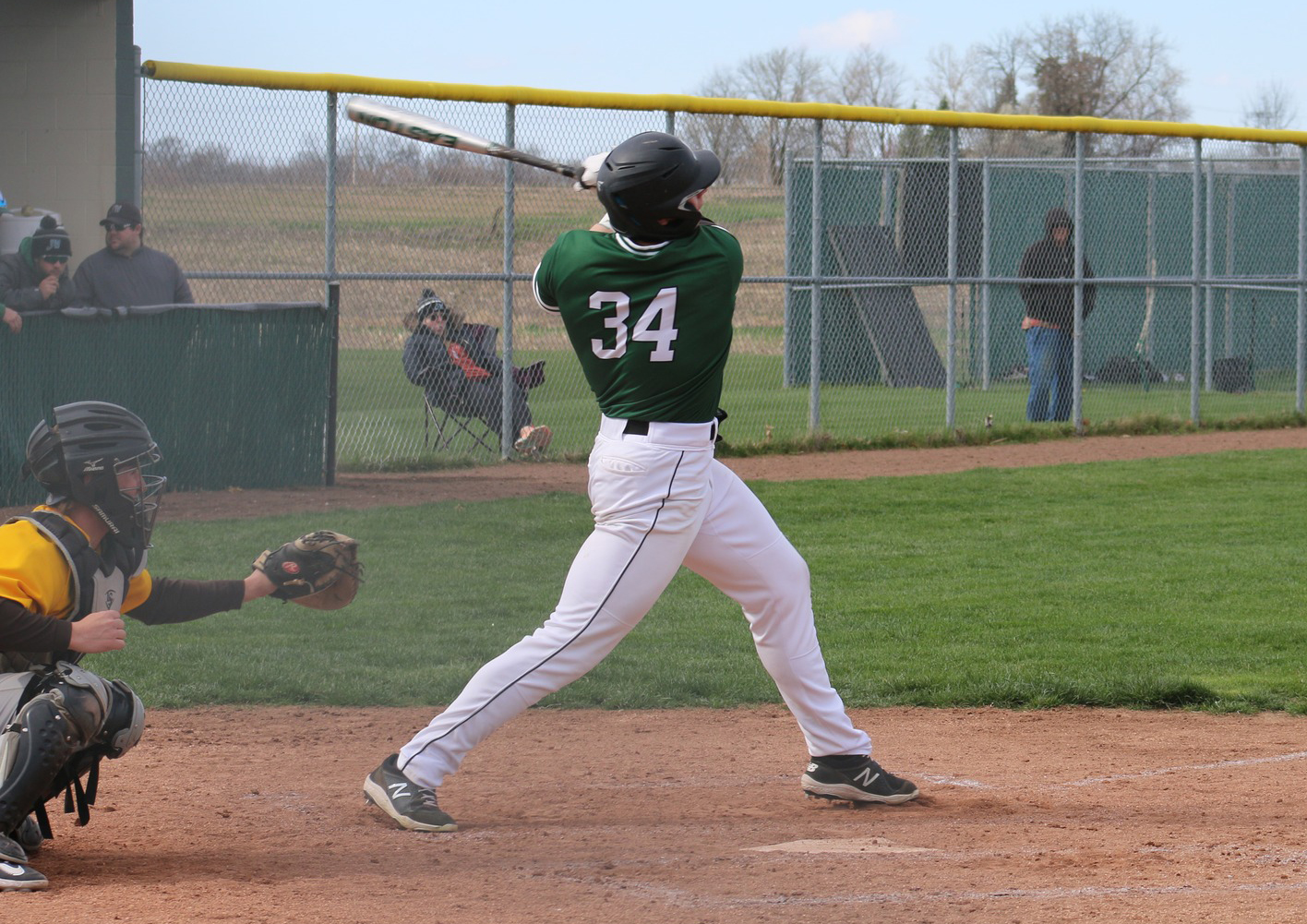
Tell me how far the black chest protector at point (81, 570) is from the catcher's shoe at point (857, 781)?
6.33ft

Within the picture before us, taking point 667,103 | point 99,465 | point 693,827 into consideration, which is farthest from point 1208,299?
point 99,465

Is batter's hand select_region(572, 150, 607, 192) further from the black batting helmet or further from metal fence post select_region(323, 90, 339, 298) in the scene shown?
metal fence post select_region(323, 90, 339, 298)

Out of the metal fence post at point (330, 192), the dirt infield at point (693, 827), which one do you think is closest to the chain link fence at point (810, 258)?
the metal fence post at point (330, 192)

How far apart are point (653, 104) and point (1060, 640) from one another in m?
6.08

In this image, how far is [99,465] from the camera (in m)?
3.53

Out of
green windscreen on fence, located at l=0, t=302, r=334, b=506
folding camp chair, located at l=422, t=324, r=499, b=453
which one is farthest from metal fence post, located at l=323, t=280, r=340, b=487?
folding camp chair, located at l=422, t=324, r=499, b=453

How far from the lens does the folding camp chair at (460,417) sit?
10.6m

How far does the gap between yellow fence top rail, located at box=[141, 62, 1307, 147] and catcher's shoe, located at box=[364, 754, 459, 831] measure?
22.3 feet

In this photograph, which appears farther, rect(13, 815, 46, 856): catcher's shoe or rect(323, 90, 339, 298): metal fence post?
rect(323, 90, 339, 298): metal fence post

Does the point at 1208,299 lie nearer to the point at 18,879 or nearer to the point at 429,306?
the point at 429,306

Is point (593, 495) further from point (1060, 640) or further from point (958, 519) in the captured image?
point (958, 519)

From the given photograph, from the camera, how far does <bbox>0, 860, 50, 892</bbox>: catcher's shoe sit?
3291 mm

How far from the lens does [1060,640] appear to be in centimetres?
645

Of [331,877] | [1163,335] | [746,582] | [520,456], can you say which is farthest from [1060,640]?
[1163,335]
